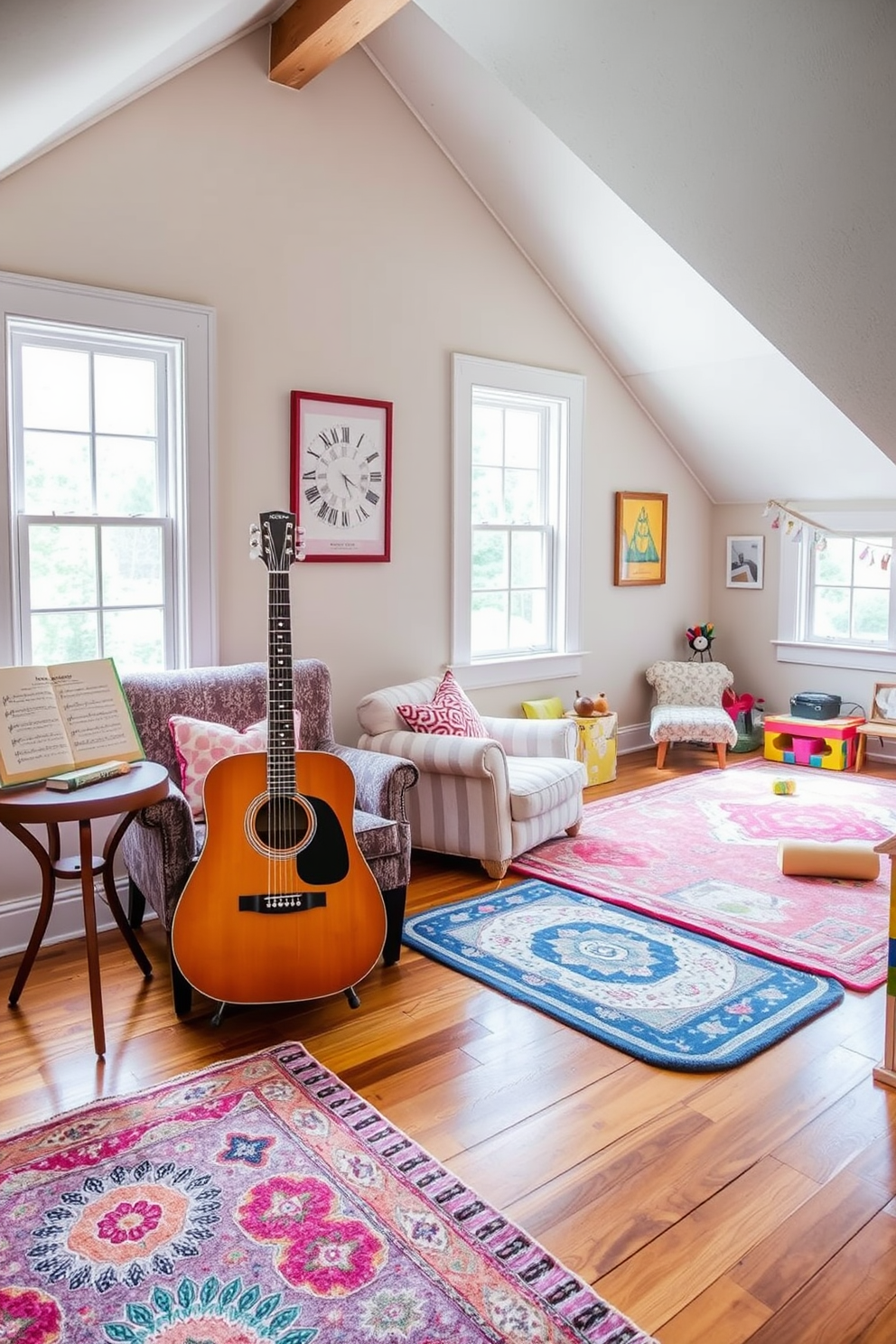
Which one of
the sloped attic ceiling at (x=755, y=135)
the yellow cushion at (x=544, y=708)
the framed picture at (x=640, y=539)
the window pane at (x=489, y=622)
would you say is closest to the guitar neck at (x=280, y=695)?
the sloped attic ceiling at (x=755, y=135)

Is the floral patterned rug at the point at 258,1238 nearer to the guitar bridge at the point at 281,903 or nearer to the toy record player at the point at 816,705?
the guitar bridge at the point at 281,903

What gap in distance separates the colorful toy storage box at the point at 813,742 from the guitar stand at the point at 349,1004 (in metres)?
3.73

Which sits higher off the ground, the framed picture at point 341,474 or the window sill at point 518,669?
the framed picture at point 341,474

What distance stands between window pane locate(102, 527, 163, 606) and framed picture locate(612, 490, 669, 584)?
115 inches

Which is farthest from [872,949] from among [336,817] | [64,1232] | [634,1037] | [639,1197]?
[64,1232]

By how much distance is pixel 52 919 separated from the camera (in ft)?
11.3

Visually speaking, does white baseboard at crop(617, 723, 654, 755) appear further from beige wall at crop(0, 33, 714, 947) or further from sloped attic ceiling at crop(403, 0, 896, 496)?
sloped attic ceiling at crop(403, 0, 896, 496)

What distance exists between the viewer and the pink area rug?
3355mm

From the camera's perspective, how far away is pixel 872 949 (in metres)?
3.27

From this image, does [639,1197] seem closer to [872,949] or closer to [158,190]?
[872,949]

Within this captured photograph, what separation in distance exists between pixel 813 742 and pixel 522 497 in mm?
2234

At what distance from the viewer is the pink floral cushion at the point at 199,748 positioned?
3236 mm

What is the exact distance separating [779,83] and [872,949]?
2.53 m

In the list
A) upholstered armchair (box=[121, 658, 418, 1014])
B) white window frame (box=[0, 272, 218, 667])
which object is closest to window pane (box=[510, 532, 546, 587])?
upholstered armchair (box=[121, 658, 418, 1014])
